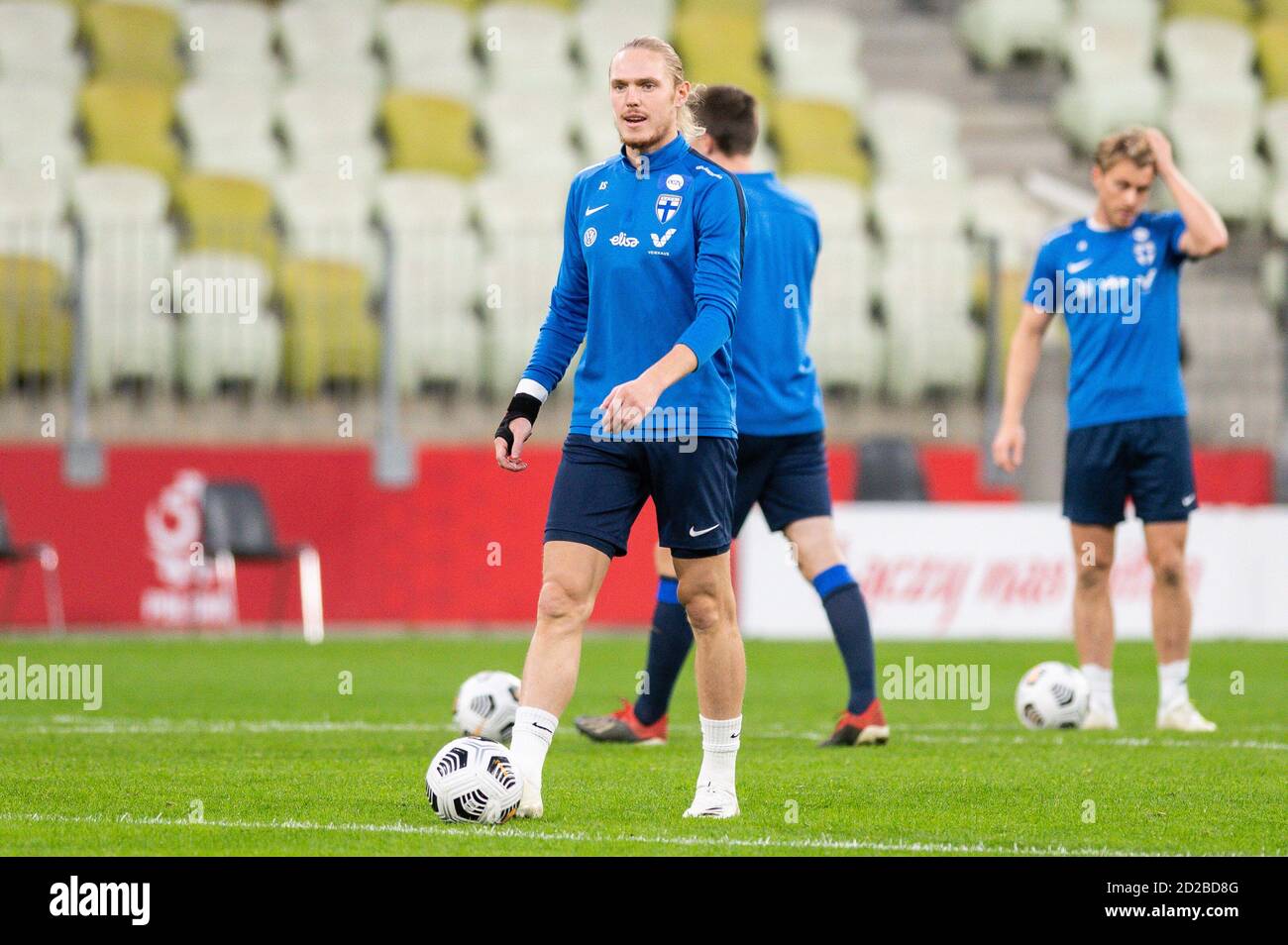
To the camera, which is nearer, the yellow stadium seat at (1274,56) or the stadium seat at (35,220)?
the stadium seat at (35,220)

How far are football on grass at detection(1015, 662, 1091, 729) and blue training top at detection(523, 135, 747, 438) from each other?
3356 millimetres

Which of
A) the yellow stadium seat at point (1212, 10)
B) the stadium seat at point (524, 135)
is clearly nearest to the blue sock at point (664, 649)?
the stadium seat at point (524, 135)

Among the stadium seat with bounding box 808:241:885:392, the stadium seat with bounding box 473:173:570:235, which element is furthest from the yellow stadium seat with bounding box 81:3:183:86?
the stadium seat with bounding box 808:241:885:392

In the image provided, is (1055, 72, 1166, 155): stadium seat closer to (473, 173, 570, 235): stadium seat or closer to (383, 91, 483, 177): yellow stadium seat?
(473, 173, 570, 235): stadium seat

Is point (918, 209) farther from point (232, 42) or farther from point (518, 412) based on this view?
point (518, 412)

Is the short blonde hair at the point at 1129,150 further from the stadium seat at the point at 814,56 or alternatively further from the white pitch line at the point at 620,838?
the stadium seat at the point at 814,56

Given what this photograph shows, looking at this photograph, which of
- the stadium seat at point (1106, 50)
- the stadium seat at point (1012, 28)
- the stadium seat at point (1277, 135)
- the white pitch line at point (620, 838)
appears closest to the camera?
the white pitch line at point (620, 838)

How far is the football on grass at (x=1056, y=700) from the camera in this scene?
8.34 meters

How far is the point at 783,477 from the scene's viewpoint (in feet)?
25.2

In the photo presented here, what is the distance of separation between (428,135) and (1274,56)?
836cm

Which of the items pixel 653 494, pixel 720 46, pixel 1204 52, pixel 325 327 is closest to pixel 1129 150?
pixel 653 494

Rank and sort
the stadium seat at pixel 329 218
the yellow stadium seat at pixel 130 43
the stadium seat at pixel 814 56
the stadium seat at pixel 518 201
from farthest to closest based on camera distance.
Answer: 1. the stadium seat at pixel 814 56
2. the yellow stadium seat at pixel 130 43
3. the stadium seat at pixel 518 201
4. the stadium seat at pixel 329 218

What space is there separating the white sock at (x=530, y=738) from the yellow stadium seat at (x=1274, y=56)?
15.8 m
